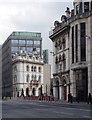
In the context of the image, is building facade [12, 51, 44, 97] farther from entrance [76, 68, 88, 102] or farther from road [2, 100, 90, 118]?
road [2, 100, 90, 118]

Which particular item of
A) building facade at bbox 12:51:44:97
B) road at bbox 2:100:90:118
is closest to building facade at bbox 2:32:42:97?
building facade at bbox 12:51:44:97

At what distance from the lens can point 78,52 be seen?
68.8 m

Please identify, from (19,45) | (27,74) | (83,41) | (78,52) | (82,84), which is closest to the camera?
(82,84)

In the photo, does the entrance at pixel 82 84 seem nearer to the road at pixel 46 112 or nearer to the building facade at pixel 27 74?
the road at pixel 46 112

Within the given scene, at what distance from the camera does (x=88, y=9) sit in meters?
68.4

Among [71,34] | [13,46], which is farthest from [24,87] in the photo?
[71,34]

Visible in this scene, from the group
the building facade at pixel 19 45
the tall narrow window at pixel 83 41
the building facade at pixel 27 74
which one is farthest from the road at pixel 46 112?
the building facade at pixel 19 45

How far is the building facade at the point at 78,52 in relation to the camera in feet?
219

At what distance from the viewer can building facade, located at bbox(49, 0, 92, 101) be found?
66688mm

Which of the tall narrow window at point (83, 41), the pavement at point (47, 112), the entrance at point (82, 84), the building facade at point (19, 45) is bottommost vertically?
the pavement at point (47, 112)

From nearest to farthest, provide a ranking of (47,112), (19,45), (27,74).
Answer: (47,112), (27,74), (19,45)

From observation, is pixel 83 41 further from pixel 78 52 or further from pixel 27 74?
pixel 27 74

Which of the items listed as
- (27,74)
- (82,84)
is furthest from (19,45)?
(82,84)

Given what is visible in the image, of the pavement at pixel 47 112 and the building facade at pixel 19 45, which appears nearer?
the pavement at pixel 47 112
